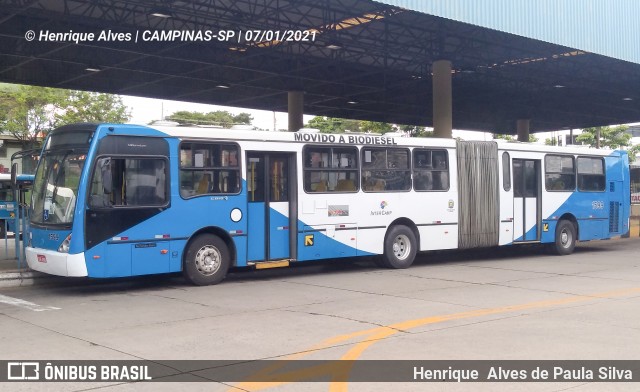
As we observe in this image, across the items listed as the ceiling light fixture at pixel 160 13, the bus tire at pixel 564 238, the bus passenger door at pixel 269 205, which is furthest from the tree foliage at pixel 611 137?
the bus passenger door at pixel 269 205

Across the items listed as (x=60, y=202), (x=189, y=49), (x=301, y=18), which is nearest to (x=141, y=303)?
(x=60, y=202)

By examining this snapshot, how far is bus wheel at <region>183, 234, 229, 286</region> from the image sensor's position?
1368 cm

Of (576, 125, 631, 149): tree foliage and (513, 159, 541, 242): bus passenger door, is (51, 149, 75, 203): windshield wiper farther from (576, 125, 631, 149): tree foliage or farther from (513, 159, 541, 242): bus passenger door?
(576, 125, 631, 149): tree foliage

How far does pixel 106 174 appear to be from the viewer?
12680 mm

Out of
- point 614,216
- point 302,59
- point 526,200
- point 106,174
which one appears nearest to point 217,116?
point 302,59

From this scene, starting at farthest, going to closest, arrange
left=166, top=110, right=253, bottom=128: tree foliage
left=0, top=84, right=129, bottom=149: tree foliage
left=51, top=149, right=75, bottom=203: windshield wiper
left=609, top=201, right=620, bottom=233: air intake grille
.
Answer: left=166, top=110, right=253, bottom=128: tree foliage → left=0, top=84, right=129, bottom=149: tree foliage → left=609, top=201, right=620, bottom=233: air intake grille → left=51, top=149, right=75, bottom=203: windshield wiper

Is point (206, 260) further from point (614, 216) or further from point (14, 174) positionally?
point (614, 216)

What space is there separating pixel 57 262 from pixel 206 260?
2.74 metres

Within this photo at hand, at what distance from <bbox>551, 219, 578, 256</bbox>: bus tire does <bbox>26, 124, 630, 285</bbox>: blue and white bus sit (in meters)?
0.08

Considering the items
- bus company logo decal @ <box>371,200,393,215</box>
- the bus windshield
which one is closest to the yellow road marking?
bus company logo decal @ <box>371,200,393,215</box>

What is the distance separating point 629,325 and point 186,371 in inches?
236

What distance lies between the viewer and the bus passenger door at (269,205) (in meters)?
14.5

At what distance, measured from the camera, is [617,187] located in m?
22.5

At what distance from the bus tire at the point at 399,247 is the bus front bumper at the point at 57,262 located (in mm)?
7175
